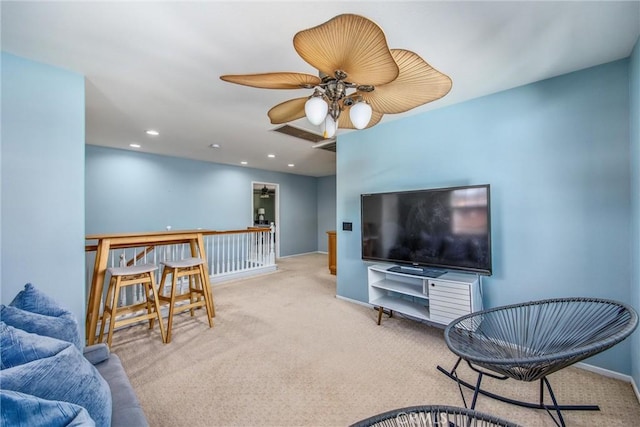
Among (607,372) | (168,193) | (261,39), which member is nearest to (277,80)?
(261,39)

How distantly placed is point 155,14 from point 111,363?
1.98 metres

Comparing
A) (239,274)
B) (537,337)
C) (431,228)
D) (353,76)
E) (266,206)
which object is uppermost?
(353,76)

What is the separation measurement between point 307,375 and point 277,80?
2029 millimetres

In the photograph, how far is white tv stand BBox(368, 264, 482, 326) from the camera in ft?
7.45

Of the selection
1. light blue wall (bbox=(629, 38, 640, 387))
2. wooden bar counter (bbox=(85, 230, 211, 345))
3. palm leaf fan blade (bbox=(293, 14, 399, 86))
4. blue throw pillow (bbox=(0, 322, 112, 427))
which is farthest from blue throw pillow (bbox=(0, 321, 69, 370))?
light blue wall (bbox=(629, 38, 640, 387))

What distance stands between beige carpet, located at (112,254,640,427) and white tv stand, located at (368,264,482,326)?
10.2 inches

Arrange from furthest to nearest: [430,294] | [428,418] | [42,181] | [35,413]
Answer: [430,294], [42,181], [428,418], [35,413]

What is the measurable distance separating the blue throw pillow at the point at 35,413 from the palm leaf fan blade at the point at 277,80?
1280 millimetres

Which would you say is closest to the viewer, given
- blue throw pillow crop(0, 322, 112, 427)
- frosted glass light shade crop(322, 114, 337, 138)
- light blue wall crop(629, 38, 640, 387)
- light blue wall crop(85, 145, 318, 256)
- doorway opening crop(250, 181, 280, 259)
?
blue throw pillow crop(0, 322, 112, 427)

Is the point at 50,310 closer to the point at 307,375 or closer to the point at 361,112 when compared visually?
the point at 307,375

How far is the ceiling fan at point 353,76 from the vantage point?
100 centimetres

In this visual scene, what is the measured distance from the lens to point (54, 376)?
79cm

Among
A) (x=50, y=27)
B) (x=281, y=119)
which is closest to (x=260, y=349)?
(x=281, y=119)

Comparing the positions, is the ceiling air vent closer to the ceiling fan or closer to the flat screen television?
the flat screen television
